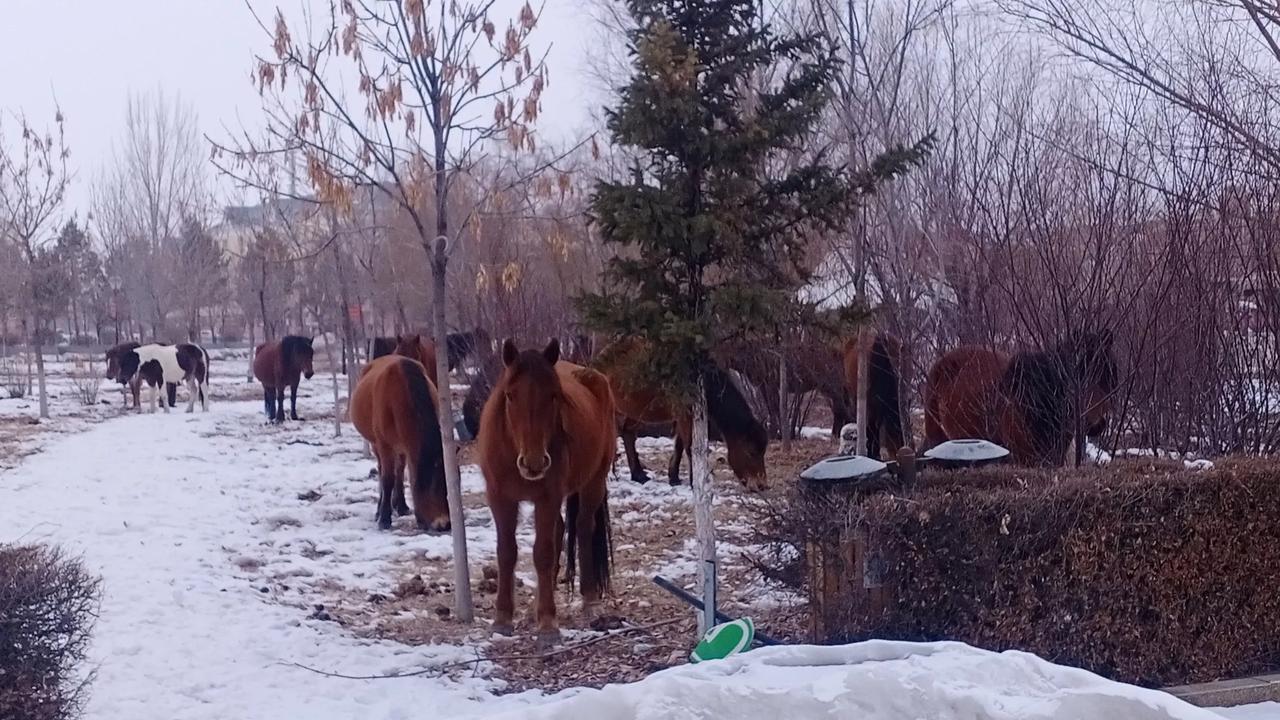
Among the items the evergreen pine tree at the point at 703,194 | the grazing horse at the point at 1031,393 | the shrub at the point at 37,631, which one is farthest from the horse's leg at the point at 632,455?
the shrub at the point at 37,631

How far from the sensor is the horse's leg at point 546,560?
7270 millimetres

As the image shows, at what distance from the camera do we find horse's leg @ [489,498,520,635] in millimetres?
7383

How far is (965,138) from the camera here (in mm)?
10680

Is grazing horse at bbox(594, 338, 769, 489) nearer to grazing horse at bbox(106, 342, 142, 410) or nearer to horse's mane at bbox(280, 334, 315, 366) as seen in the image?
horse's mane at bbox(280, 334, 315, 366)

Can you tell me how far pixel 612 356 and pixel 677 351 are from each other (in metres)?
0.47

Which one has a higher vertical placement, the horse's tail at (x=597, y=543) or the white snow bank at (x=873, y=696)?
the white snow bank at (x=873, y=696)

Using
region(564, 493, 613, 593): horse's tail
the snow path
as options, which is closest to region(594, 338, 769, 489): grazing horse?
region(564, 493, 613, 593): horse's tail

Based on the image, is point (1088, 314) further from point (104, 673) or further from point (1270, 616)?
point (104, 673)

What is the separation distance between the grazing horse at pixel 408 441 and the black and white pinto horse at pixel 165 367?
13.3 meters

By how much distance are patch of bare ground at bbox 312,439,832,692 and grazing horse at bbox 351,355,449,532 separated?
849mm

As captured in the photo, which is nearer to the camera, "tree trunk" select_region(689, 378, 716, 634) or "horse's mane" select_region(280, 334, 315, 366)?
"tree trunk" select_region(689, 378, 716, 634)

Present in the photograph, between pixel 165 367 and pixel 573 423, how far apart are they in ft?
59.8

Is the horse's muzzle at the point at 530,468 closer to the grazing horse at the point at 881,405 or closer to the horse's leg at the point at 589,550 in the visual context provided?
the horse's leg at the point at 589,550

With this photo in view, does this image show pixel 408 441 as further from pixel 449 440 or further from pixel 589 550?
pixel 589 550
